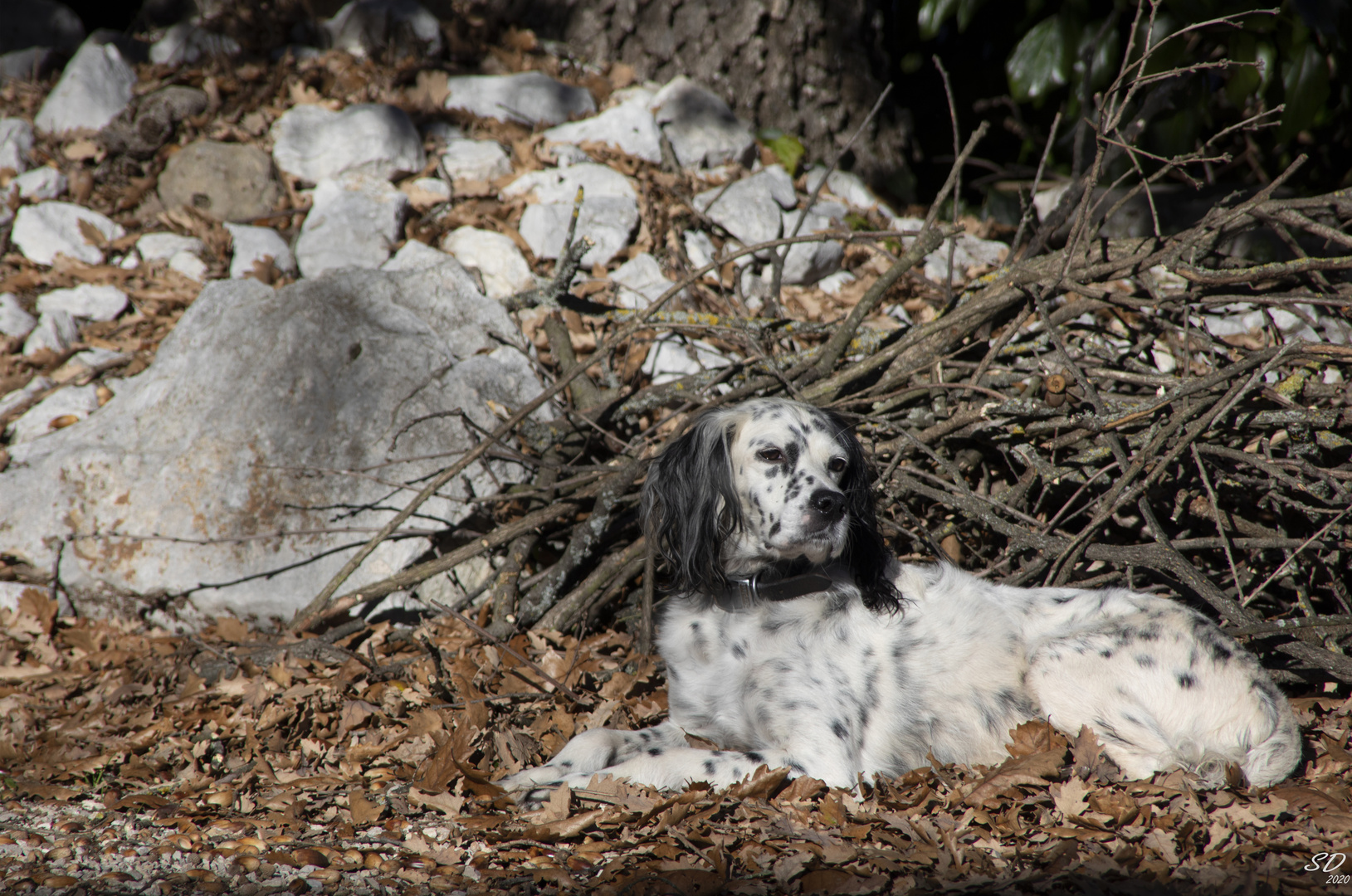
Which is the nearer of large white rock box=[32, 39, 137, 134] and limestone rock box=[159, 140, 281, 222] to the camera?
limestone rock box=[159, 140, 281, 222]

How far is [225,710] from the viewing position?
3.46 metres

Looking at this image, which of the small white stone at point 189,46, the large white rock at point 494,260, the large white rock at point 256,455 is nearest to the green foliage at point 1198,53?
the large white rock at point 494,260

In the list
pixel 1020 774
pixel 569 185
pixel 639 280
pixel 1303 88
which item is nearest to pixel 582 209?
pixel 569 185

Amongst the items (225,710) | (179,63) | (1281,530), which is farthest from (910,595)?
(179,63)

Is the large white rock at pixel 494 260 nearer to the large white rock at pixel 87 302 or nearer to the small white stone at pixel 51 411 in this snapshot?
the large white rock at pixel 87 302

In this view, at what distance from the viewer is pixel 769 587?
10.5ft

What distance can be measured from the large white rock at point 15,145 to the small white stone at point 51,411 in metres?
2.24

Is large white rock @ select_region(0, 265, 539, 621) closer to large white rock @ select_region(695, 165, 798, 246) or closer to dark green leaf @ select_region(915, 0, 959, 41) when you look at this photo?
large white rock @ select_region(695, 165, 798, 246)

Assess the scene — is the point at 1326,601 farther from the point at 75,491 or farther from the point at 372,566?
the point at 75,491

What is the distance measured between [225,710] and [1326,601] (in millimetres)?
4799

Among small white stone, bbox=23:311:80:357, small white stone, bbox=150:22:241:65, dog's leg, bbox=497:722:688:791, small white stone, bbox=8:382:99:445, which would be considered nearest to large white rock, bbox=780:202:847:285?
dog's leg, bbox=497:722:688:791

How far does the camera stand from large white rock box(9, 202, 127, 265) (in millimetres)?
5527

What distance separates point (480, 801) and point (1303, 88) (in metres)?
6.46

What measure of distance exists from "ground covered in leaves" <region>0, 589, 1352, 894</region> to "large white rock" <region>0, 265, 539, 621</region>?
1.34 feet
